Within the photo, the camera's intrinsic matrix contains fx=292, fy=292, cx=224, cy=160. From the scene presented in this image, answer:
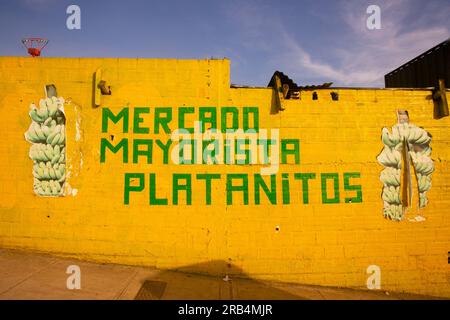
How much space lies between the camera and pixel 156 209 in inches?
242

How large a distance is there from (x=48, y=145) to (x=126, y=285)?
11.0 ft

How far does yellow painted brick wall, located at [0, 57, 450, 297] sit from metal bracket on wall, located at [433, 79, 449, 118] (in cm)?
85

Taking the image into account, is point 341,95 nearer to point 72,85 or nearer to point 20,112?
point 72,85

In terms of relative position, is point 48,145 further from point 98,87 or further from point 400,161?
point 400,161

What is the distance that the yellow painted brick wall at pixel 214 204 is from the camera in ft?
20.0

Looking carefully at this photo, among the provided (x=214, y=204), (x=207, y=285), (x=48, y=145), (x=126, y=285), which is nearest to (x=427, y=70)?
(x=214, y=204)

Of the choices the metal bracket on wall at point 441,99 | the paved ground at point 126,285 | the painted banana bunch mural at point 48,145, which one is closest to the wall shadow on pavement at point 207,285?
the paved ground at point 126,285

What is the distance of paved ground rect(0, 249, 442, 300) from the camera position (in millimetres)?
4848

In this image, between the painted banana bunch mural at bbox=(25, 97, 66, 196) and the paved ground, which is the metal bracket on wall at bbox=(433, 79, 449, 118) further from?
the painted banana bunch mural at bbox=(25, 97, 66, 196)

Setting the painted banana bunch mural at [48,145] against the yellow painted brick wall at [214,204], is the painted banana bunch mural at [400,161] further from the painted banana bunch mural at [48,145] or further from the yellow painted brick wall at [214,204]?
the painted banana bunch mural at [48,145]

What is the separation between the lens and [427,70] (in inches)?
334

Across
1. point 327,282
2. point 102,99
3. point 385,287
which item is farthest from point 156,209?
point 385,287

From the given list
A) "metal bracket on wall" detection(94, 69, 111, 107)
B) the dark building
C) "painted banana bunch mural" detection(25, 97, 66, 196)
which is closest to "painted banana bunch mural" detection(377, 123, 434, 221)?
the dark building
